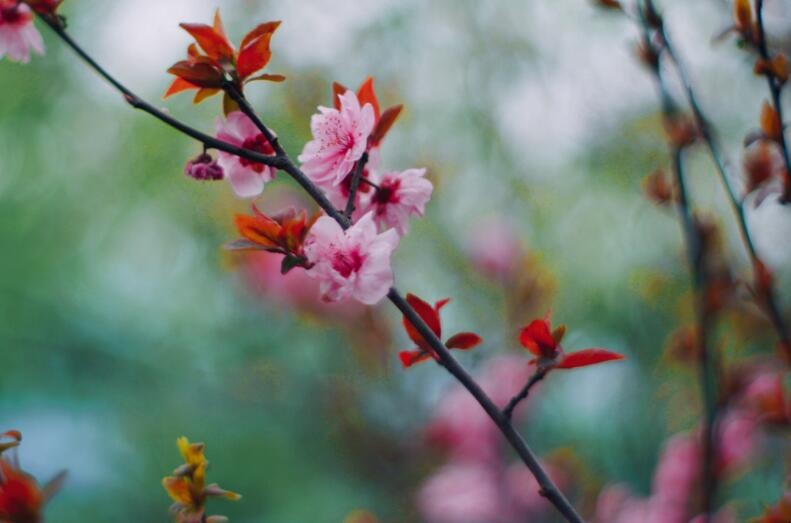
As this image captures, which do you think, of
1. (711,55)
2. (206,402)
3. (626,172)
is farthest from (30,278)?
(711,55)

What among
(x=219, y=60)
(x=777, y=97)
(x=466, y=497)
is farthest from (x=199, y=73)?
(x=466, y=497)

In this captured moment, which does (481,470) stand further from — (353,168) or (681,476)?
(353,168)

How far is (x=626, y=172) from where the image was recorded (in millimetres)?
1536

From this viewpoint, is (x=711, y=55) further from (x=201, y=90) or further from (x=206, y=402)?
(x=201, y=90)

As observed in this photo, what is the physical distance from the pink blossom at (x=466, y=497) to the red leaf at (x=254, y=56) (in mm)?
722

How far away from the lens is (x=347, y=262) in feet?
1.11

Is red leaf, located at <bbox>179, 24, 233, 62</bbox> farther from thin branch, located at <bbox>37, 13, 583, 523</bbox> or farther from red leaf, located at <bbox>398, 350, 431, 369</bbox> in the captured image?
red leaf, located at <bbox>398, 350, 431, 369</bbox>

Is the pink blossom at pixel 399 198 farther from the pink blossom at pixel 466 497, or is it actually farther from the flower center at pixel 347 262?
the pink blossom at pixel 466 497

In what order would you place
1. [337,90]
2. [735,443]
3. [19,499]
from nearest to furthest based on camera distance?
[19,499] → [337,90] → [735,443]

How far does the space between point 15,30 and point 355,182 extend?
0.64 ft

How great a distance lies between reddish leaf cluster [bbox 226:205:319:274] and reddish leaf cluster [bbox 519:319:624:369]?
0.33 ft

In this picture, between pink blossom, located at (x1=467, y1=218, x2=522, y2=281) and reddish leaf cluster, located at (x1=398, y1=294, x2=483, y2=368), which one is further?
pink blossom, located at (x1=467, y1=218, x2=522, y2=281)

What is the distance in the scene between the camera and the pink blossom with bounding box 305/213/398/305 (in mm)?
325

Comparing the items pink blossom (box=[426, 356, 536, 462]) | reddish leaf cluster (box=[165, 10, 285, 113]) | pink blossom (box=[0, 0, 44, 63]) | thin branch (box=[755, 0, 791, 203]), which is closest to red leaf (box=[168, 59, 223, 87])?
reddish leaf cluster (box=[165, 10, 285, 113])
